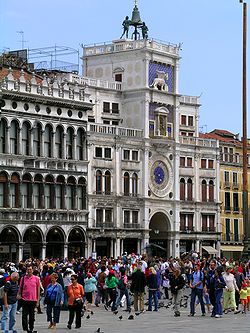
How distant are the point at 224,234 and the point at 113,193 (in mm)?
18742

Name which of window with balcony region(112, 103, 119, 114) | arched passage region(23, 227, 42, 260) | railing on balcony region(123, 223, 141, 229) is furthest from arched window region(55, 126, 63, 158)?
window with balcony region(112, 103, 119, 114)

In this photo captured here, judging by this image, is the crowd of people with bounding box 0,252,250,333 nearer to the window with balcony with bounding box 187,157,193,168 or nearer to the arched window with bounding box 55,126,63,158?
the arched window with bounding box 55,126,63,158

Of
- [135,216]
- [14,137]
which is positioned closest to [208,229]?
[135,216]

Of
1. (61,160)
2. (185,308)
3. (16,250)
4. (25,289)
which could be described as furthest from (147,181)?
(25,289)

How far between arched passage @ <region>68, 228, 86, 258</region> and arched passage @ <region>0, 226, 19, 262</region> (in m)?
6.14

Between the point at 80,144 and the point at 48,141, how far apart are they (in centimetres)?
364

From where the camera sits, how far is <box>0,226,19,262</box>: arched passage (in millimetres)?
70812

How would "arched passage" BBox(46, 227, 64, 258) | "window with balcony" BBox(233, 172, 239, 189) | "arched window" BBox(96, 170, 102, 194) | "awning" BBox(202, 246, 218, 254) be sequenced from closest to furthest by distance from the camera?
"arched passage" BBox(46, 227, 64, 258) < "arched window" BBox(96, 170, 102, 194) < "awning" BBox(202, 246, 218, 254) < "window with balcony" BBox(233, 172, 239, 189)

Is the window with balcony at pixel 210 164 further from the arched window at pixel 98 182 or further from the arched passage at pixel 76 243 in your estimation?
the arched passage at pixel 76 243

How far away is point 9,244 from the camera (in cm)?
7125

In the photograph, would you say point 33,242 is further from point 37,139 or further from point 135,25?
point 135,25

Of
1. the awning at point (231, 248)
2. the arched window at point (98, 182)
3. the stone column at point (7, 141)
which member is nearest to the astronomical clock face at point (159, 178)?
the arched window at point (98, 182)

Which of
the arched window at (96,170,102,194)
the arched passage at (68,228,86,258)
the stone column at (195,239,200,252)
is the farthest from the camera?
the stone column at (195,239,200,252)

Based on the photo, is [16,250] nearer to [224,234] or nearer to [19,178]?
[19,178]
